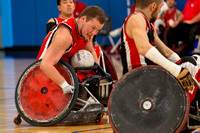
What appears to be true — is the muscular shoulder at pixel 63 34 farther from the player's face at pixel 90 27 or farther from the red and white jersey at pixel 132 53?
the red and white jersey at pixel 132 53

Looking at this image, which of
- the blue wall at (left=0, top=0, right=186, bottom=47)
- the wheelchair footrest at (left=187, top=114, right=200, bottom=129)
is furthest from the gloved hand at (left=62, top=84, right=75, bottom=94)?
the blue wall at (left=0, top=0, right=186, bottom=47)

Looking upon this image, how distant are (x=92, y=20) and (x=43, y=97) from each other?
3.01 ft

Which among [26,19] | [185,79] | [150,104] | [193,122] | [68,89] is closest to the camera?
[185,79]

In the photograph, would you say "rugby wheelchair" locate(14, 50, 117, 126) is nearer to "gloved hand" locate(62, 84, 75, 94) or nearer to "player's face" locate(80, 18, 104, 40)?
"gloved hand" locate(62, 84, 75, 94)

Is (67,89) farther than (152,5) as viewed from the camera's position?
Yes

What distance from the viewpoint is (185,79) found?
9.38ft

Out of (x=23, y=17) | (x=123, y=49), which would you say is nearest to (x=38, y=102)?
(x=123, y=49)

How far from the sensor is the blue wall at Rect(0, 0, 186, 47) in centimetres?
1673

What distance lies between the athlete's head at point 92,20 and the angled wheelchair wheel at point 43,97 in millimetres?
412

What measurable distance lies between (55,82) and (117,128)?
1009 millimetres

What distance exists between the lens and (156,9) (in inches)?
137

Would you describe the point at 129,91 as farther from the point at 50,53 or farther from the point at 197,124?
the point at 50,53

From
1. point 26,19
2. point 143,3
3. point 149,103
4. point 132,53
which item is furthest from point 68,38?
point 26,19

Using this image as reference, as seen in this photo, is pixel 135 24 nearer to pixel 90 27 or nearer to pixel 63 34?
pixel 90 27
